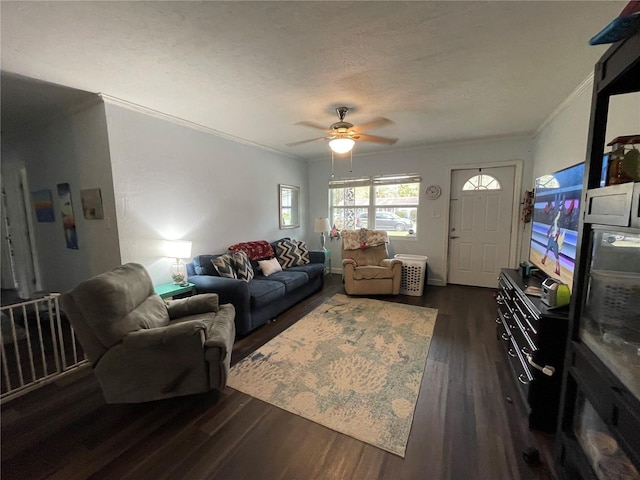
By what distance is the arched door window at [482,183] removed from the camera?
169 inches

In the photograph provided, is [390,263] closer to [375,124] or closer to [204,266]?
[375,124]

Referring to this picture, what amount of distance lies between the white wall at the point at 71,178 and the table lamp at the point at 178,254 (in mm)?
488

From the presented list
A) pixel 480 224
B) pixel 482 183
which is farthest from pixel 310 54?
pixel 480 224

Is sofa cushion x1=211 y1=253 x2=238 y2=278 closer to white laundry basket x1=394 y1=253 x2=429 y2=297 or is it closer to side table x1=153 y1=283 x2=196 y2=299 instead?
side table x1=153 y1=283 x2=196 y2=299

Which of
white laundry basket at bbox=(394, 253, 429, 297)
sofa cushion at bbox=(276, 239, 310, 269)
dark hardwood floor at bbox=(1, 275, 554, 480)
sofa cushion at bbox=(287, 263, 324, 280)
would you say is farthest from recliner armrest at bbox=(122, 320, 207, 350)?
white laundry basket at bbox=(394, 253, 429, 297)

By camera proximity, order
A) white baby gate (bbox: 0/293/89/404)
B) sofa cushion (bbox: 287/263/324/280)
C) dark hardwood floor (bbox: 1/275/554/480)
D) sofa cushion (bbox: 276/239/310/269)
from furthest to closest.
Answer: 1. sofa cushion (bbox: 276/239/310/269)
2. sofa cushion (bbox: 287/263/324/280)
3. white baby gate (bbox: 0/293/89/404)
4. dark hardwood floor (bbox: 1/275/554/480)

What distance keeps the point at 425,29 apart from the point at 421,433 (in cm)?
247

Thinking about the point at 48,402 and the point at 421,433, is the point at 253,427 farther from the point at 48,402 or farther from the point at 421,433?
the point at 48,402

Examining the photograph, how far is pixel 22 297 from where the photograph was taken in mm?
4141

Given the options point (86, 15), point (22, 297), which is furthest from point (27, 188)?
point (86, 15)

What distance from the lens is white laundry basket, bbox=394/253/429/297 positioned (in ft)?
13.8

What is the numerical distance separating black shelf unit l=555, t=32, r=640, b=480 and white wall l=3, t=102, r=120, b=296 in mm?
3581

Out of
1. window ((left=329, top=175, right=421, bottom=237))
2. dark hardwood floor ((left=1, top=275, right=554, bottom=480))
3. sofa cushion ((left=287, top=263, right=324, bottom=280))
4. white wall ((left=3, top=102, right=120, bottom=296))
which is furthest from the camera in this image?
window ((left=329, top=175, right=421, bottom=237))

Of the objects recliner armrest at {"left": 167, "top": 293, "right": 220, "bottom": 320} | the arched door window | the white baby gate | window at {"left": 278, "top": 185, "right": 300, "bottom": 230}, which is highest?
the arched door window
